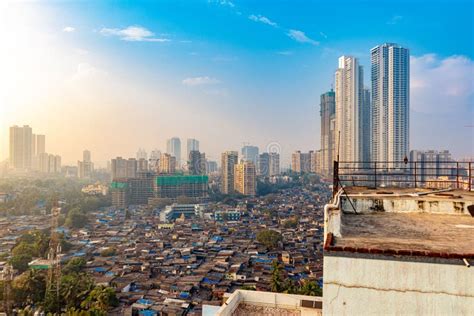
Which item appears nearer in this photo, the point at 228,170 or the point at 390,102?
the point at 390,102

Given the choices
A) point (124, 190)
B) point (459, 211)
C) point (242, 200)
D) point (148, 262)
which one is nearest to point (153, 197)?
point (124, 190)

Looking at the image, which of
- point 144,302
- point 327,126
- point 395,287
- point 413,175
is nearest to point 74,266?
point 144,302

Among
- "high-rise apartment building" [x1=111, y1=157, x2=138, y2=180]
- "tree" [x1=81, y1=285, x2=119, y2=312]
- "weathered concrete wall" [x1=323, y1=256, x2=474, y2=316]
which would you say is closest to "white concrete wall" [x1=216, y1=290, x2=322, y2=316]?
"weathered concrete wall" [x1=323, y1=256, x2=474, y2=316]

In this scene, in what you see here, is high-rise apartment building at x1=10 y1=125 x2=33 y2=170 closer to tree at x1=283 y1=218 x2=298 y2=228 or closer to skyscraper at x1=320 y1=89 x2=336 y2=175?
tree at x1=283 y1=218 x2=298 y2=228

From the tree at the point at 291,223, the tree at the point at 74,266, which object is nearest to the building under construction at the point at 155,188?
the tree at the point at 291,223

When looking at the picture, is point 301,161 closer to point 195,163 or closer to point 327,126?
point 327,126

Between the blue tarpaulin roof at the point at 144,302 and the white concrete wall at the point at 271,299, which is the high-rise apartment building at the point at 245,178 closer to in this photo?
the blue tarpaulin roof at the point at 144,302
